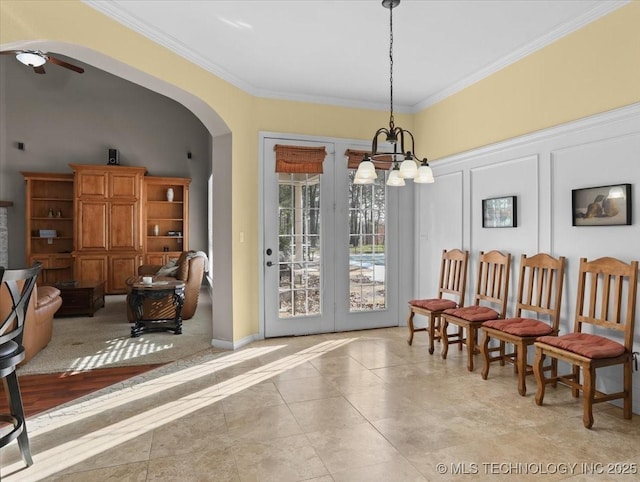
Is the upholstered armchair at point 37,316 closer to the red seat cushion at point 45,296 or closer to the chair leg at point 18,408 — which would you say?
the red seat cushion at point 45,296

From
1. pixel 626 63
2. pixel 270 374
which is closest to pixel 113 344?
pixel 270 374

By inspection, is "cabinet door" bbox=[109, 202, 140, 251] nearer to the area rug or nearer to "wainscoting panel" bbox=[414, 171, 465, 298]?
the area rug

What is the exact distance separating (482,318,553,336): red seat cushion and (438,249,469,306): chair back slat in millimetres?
917

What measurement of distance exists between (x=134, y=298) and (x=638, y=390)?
5251 mm

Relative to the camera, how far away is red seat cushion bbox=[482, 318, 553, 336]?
3.26 m

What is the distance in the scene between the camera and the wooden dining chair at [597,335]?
8.84ft

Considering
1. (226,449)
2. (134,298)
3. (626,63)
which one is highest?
(626,63)

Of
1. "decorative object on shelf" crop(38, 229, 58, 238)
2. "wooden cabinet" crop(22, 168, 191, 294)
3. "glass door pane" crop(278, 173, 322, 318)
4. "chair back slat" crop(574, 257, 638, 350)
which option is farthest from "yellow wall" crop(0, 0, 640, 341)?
"decorative object on shelf" crop(38, 229, 58, 238)

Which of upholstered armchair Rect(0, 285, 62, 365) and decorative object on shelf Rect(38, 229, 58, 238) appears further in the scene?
decorative object on shelf Rect(38, 229, 58, 238)

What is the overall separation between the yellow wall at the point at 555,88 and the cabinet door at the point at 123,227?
612 cm

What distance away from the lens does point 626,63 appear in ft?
9.71

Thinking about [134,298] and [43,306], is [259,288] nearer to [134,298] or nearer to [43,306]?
[134,298]

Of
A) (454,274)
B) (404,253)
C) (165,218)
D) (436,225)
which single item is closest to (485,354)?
(454,274)

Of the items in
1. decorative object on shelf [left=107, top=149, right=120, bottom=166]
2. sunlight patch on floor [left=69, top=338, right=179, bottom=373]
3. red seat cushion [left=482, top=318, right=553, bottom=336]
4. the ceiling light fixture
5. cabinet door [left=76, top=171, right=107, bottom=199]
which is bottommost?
sunlight patch on floor [left=69, top=338, right=179, bottom=373]
